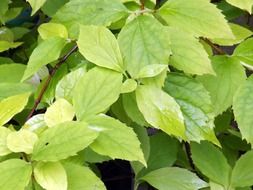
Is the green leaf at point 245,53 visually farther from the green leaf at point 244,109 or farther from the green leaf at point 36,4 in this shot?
the green leaf at point 36,4

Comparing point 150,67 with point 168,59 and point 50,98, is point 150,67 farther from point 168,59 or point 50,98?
point 50,98

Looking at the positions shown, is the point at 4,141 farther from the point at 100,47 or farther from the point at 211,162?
the point at 211,162

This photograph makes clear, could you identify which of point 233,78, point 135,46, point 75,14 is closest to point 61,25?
point 75,14

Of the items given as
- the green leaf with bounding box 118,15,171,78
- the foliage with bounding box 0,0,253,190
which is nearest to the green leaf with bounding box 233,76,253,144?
the foliage with bounding box 0,0,253,190

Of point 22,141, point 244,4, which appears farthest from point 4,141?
point 244,4

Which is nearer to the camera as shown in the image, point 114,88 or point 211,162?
point 114,88
